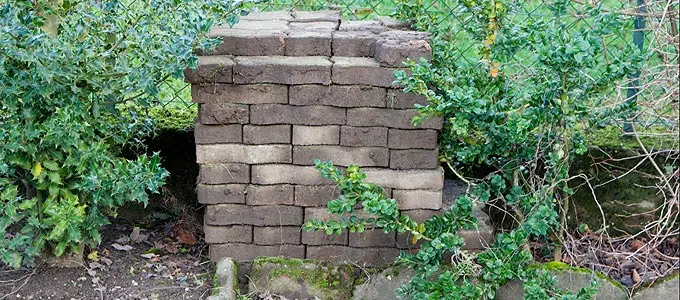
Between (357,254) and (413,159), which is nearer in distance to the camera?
(413,159)

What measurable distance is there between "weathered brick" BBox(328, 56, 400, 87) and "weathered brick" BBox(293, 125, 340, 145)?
0.78 ft

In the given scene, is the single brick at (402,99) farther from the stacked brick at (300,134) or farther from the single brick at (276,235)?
the single brick at (276,235)

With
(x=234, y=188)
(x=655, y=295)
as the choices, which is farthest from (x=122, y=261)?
(x=655, y=295)

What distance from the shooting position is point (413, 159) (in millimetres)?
4020

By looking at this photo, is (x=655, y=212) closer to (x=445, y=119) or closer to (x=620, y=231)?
(x=620, y=231)

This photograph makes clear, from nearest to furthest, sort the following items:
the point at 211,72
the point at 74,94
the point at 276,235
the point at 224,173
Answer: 1. the point at 74,94
2. the point at 211,72
3. the point at 224,173
4. the point at 276,235

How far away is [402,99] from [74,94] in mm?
1403

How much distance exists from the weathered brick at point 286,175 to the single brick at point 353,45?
551 millimetres

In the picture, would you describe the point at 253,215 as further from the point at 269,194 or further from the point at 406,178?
the point at 406,178

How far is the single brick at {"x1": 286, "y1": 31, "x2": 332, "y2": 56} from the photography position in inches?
155

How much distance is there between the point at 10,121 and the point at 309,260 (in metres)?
1.48

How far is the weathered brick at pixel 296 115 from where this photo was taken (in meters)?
3.92

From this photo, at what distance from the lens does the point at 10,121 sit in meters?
3.70

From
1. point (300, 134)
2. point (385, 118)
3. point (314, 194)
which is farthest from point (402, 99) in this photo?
point (314, 194)
